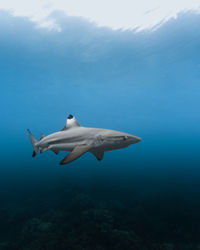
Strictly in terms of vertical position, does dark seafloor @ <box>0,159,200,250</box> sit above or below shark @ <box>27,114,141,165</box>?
below

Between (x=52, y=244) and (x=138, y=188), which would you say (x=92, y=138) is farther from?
(x=138, y=188)

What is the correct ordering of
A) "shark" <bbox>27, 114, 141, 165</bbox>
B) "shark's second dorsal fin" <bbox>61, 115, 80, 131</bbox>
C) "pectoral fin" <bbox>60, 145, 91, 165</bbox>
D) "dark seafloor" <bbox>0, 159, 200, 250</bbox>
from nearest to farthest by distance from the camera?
"pectoral fin" <bbox>60, 145, 91, 165</bbox> < "shark" <bbox>27, 114, 141, 165</bbox> < "shark's second dorsal fin" <bbox>61, 115, 80, 131</bbox> < "dark seafloor" <bbox>0, 159, 200, 250</bbox>

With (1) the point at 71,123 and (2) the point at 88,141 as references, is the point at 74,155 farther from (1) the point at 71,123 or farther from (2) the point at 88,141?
(1) the point at 71,123

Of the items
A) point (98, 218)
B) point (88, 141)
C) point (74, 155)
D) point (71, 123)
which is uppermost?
point (71, 123)

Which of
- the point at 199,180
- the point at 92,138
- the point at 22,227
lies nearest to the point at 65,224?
the point at 22,227

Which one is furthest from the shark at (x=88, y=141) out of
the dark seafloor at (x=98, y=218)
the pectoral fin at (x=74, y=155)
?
the dark seafloor at (x=98, y=218)

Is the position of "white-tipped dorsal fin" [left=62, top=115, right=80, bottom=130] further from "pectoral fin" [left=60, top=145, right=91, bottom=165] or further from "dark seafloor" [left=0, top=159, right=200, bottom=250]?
"dark seafloor" [left=0, top=159, right=200, bottom=250]

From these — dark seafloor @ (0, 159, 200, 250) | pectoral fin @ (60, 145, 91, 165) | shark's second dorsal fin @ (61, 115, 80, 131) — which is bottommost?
dark seafloor @ (0, 159, 200, 250)

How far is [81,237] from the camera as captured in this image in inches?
547

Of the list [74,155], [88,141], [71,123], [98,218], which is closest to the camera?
[74,155]

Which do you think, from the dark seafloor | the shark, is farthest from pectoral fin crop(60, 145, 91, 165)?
the dark seafloor

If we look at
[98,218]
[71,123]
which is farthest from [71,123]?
[98,218]

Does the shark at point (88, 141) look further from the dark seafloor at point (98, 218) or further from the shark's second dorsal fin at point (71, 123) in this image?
the dark seafloor at point (98, 218)

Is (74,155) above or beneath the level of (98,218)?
above
